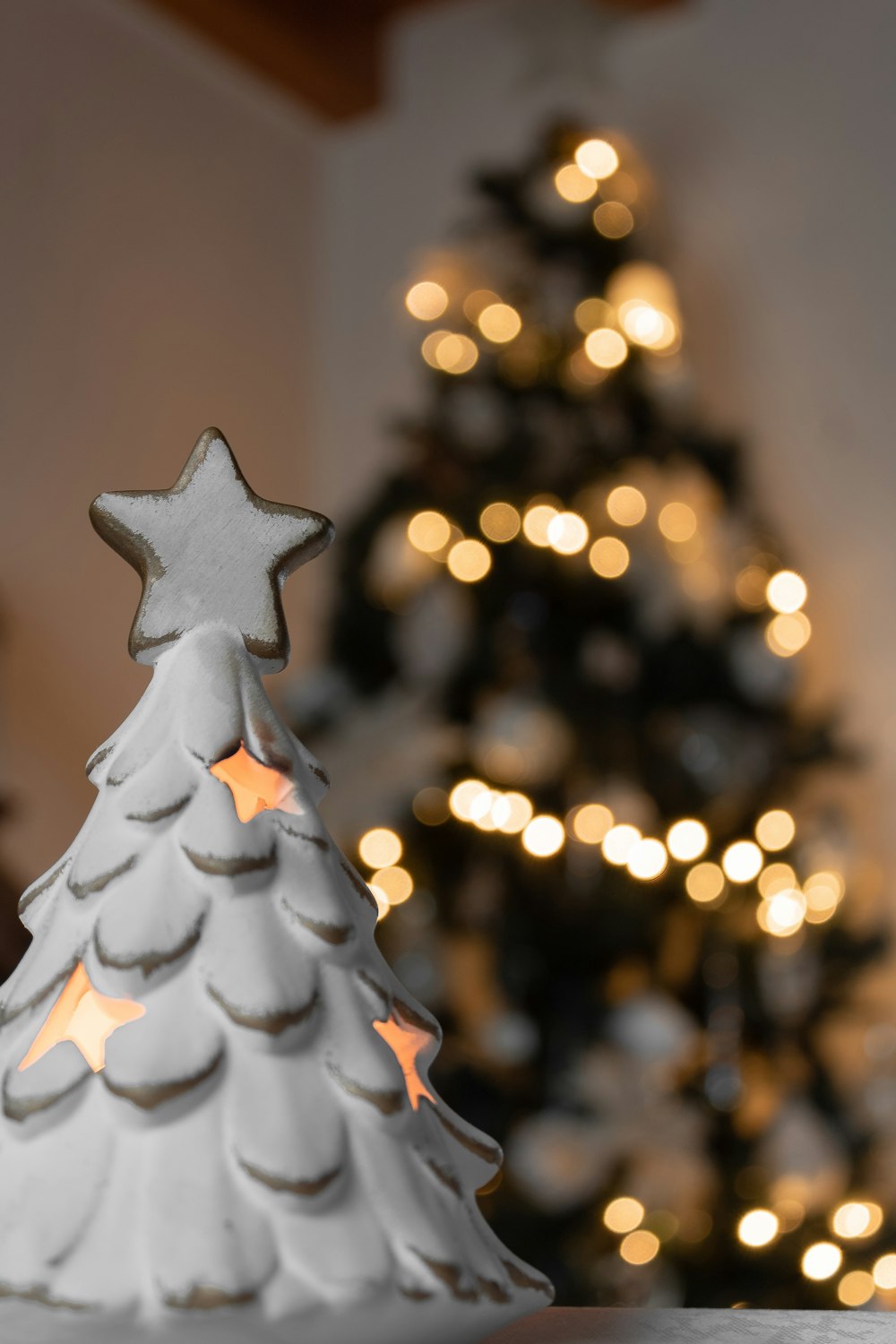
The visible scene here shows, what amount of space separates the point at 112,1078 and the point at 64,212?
99.8 inches

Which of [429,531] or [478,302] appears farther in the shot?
[478,302]

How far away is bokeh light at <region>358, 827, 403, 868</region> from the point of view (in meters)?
2.09

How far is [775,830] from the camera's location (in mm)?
2152

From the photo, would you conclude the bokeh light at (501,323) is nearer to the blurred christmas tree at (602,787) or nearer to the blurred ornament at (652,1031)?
the blurred christmas tree at (602,787)

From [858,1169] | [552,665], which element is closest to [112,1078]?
[552,665]

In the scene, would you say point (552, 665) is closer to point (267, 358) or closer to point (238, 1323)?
point (267, 358)

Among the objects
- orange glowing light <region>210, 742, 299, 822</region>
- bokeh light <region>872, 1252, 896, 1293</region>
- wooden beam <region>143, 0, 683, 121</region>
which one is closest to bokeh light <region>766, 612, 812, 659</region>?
bokeh light <region>872, 1252, 896, 1293</region>

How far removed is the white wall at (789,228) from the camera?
8.29ft

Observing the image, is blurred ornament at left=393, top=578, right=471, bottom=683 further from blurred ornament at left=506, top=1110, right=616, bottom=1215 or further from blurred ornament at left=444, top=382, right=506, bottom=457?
blurred ornament at left=506, top=1110, right=616, bottom=1215

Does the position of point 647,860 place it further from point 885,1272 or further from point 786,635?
point 885,1272

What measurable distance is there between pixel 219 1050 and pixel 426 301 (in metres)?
2.11

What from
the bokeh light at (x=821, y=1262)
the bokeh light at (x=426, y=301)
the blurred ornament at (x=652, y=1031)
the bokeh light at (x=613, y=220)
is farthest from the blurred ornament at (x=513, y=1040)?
the bokeh light at (x=613, y=220)

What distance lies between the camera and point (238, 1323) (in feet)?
1.19

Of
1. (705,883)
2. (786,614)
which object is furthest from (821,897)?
(786,614)
